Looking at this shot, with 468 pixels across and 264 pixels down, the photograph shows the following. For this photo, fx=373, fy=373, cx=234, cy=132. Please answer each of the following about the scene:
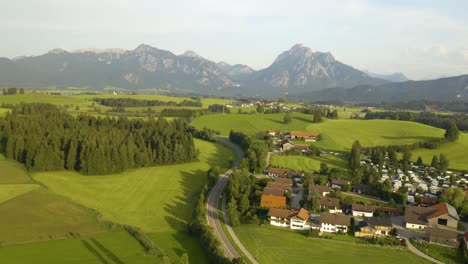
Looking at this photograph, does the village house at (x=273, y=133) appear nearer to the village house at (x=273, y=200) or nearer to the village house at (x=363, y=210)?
the village house at (x=273, y=200)

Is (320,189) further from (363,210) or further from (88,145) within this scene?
(88,145)

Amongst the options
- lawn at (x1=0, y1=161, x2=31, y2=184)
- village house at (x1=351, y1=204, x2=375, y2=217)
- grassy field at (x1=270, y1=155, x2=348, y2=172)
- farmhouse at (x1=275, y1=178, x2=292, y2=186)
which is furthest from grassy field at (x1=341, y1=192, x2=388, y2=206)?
lawn at (x1=0, y1=161, x2=31, y2=184)

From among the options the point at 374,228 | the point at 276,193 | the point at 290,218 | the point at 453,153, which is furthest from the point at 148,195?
the point at 453,153

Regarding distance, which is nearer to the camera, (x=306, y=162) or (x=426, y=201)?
(x=426, y=201)

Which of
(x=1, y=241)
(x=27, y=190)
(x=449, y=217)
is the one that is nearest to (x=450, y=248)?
(x=449, y=217)

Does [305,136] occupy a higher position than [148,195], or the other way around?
[305,136]
